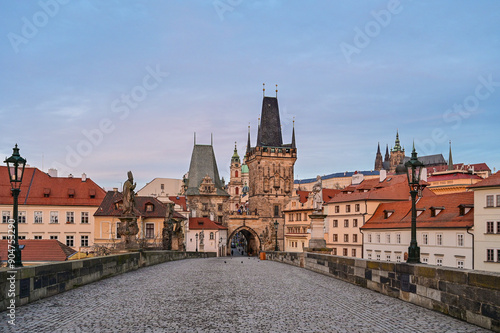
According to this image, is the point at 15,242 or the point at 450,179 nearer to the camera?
the point at 15,242

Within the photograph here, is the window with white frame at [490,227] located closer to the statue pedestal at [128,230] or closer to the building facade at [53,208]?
the statue pedestal at [128,230]

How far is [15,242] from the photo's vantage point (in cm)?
1140

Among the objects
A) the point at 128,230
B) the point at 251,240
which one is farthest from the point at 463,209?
the point at 251,240

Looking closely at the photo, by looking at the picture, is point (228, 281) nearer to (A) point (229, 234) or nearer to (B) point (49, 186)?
(B) point (49, 186)

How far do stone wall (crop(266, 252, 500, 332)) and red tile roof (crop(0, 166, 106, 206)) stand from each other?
171 feet

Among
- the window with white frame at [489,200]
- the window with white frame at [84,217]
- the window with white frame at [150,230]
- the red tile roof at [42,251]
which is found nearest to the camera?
the red tile roof at [42,251]

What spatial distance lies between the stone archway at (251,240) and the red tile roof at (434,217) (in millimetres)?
44232

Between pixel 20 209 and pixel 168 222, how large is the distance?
109 ft

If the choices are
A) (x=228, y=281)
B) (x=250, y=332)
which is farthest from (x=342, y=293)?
(x=250, y=332)

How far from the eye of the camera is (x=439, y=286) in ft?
33.4

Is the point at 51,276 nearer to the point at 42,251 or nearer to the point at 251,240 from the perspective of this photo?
the point at 42,251

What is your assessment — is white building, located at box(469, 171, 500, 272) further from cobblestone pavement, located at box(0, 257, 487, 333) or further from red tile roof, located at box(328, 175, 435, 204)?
cobblestone pavement, located at box(0, 257, 487, 333)

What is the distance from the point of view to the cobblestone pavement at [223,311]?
28.4 ft

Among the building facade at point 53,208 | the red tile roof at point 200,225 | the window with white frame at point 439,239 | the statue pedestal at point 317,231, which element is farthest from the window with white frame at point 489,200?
the red tile roof at point 200,225
